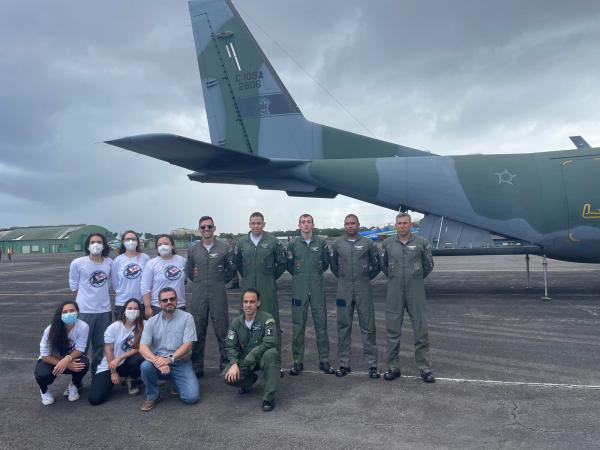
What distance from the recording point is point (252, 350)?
14.4 ft

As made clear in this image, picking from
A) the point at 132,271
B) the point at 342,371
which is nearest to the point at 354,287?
the point at 342,371

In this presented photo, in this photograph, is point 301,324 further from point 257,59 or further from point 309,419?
point 257,59

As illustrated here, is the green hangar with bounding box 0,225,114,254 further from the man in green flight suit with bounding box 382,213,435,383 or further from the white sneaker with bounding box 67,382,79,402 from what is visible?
the man in green flight suit with bounding box 382,213,435,383

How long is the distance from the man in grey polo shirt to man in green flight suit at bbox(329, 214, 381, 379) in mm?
1917

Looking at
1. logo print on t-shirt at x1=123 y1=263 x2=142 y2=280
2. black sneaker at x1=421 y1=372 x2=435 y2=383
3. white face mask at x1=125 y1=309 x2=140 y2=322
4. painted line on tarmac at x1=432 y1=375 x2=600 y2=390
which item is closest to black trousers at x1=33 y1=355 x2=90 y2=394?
white face mask at x1=125 y1=309 x2=140 y2=322

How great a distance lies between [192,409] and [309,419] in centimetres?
131

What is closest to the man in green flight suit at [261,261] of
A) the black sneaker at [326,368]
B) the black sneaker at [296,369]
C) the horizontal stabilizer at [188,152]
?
the black sneaker at [296,369]

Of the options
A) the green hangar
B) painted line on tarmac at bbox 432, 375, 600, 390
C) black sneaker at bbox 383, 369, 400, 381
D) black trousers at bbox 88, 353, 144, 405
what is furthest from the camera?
the green hangar

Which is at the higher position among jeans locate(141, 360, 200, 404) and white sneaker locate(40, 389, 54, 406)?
jeans locate(141, 360, 200, 404)

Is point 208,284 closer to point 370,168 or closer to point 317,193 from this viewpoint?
point 370,168

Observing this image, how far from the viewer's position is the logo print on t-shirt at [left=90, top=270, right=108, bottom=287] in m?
5.27

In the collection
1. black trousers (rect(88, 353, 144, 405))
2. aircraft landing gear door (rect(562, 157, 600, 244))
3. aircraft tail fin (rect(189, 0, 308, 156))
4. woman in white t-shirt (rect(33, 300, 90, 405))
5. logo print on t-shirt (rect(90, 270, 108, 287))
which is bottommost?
black trousers (rect(88, 353, 144, 405))

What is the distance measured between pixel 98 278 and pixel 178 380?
196 cm

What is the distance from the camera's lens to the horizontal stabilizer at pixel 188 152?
8125mm
